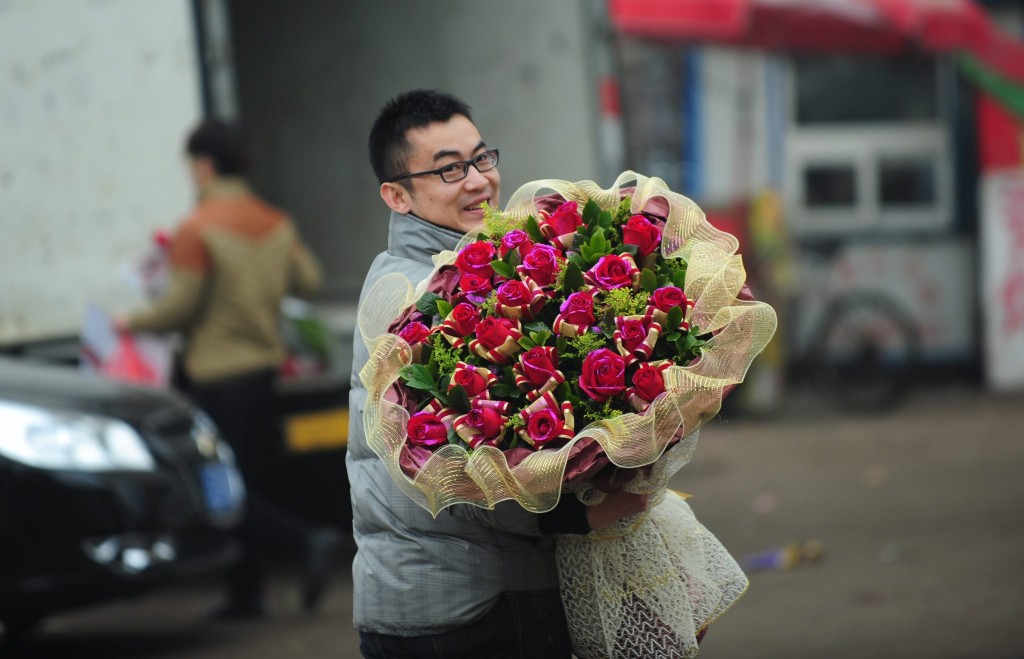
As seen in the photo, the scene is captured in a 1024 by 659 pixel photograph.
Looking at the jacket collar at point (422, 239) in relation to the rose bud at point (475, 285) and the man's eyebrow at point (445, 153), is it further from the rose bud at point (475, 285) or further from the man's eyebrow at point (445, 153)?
the rose bud at point (475, 285)

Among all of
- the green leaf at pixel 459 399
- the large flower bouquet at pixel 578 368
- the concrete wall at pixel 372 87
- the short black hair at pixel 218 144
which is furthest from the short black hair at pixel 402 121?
the concrete wall at pixel 372 87

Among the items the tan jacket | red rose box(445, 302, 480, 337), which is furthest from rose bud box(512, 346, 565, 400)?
the tan jacket

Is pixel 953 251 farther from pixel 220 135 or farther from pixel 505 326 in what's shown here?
pixel 505 326

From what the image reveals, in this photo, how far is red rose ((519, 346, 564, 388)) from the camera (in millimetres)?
2613

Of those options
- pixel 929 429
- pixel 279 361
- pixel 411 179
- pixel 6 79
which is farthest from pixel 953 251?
pixel 411 179

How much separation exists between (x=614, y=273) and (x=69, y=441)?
3.46 m

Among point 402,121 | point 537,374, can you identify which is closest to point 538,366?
point 537,374

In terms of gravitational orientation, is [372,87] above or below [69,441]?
above

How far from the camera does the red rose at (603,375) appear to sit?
2586 millimetres

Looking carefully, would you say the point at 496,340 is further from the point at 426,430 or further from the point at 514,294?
the point at 426,430

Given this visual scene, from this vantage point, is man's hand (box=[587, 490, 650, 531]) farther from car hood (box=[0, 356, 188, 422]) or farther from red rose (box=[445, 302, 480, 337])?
car hood (box=[0, 356, 188, 422])

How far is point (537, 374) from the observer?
262 centimetres

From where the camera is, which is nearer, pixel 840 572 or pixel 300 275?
pixel 840 572

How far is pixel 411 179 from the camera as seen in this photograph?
3.06 metres
